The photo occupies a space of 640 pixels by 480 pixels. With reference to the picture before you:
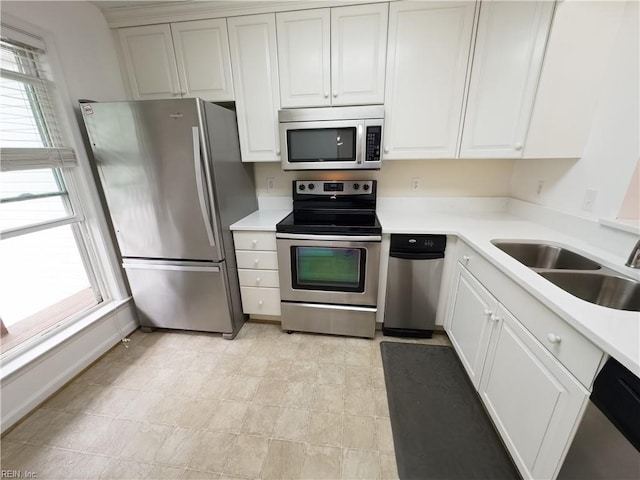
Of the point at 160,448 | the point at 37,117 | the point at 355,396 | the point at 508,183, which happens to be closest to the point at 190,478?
the point at 160,448

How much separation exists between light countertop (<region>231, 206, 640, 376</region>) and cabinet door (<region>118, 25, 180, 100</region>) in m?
1.21

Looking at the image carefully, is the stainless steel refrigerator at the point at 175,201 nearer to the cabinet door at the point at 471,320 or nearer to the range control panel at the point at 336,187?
the range control panel at the point at 336,187

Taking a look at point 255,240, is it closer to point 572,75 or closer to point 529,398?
point 529,398

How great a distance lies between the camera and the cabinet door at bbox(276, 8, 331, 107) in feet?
5.66

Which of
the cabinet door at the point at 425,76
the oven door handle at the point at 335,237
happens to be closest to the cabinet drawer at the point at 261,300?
the oven door handle at the point at 335,237

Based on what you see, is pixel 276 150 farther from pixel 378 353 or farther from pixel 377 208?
pixel 378 353

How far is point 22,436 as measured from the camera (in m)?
1.37

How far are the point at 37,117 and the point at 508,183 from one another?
346 cm

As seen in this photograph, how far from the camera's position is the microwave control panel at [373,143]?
1788 mm

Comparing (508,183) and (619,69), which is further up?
(619,69)

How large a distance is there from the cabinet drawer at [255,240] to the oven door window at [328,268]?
19 centimetres

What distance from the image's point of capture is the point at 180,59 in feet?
6.25

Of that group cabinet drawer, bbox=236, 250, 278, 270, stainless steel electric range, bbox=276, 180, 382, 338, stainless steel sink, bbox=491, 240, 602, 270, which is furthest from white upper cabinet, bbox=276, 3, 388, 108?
stainless steel sink, bbox=491, 240, 602, 270

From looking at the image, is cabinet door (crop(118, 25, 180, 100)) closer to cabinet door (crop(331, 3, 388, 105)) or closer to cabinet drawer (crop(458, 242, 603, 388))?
cabinet door (crop(331, 3, 388, 105))
